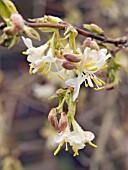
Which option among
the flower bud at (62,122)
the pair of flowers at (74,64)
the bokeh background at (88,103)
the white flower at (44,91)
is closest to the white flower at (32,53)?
the pair of flowers at (74,64)

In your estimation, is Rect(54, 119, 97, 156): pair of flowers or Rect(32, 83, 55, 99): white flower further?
Rect(32, 83, 55, 99): white flower

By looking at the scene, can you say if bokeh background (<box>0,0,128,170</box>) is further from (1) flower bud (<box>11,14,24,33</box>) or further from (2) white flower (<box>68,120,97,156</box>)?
(1) flower bud (<box>11,14,24,33</box>)

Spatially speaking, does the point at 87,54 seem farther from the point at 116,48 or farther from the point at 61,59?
the point at 116,48

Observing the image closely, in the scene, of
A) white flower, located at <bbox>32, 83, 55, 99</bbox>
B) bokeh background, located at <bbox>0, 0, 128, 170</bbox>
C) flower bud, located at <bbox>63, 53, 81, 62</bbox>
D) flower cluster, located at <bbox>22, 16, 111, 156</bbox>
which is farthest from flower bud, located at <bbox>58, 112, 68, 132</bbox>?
white flower, located at <bbox>32, 83, 55, 99</bbox>

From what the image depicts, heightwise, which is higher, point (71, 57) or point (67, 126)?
point (71, 57)

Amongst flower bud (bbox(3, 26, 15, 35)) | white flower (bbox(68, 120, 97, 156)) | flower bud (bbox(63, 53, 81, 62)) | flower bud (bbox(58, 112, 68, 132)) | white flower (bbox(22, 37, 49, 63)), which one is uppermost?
flower bud (bbox(3, 26, 15, 35))

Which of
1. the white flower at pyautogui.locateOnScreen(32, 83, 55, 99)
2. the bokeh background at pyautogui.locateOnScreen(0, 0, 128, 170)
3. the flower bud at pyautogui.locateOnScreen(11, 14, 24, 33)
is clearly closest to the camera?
the flower bud at pyautogui.locateOnScreen(11, 14, 24, 33)

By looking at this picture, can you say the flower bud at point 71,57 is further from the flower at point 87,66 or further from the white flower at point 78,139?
the white flower at point 78,139

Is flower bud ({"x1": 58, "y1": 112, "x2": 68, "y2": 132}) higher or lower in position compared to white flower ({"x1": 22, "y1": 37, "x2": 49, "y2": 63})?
lower

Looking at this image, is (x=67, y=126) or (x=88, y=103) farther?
(x=88, y=103)

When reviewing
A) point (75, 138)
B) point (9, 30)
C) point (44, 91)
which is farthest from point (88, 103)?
point (9, 30)

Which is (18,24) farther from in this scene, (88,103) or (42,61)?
(88,103)
